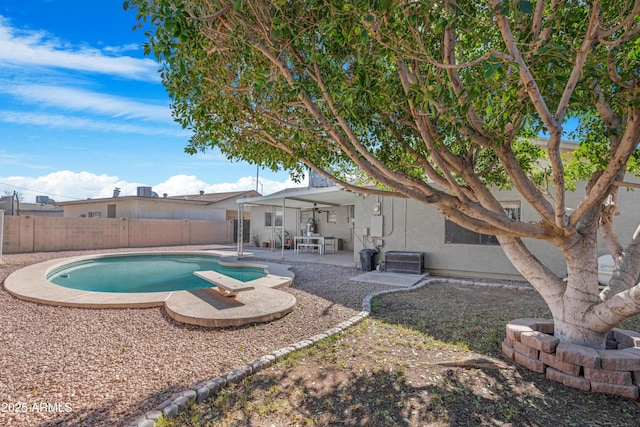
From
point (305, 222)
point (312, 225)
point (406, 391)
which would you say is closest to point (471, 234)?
point (406, 391)

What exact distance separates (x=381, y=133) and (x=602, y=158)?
350cm

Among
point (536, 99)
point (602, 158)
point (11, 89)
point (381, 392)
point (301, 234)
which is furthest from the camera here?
point (301, 234)

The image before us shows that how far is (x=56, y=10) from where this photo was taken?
6965 millimetres

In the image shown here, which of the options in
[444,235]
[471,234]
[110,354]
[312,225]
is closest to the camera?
[110,354]

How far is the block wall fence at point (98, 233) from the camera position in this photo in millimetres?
15891

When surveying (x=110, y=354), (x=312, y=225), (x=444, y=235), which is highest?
(x=312, y=225)

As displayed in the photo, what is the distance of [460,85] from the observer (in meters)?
3.73

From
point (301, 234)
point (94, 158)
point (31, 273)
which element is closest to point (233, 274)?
point (31, 273)

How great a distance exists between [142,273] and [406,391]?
1145 centimetres

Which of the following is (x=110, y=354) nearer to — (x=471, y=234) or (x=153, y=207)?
(x=471, y=234)

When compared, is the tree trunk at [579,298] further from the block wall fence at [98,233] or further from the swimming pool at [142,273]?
the block wall fence at [98,233]

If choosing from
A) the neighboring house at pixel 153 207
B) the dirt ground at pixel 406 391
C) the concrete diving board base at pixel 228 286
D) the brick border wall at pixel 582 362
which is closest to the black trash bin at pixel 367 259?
the concrete diving board base at pixel 228 286

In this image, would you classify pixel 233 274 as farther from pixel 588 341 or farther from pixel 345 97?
pixel 588 341

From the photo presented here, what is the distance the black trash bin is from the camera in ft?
37.1
